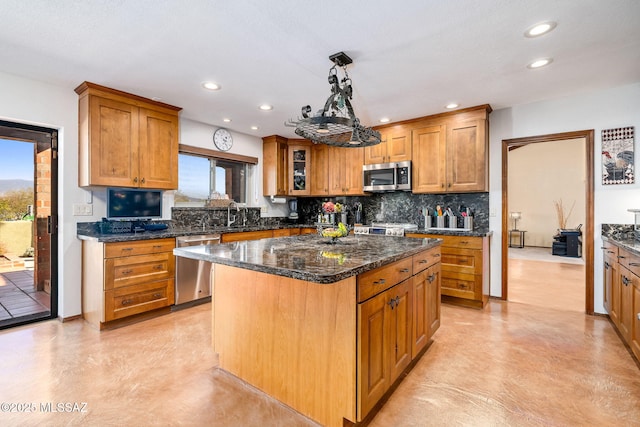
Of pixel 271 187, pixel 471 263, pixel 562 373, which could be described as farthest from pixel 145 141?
pixel 562 373

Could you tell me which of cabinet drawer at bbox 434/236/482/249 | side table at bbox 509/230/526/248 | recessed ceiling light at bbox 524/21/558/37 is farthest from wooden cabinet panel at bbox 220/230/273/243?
side table at bbox 509/230/526/248

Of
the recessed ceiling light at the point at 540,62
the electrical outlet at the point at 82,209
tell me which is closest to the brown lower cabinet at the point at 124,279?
the electrical outlet at the point at 82,209

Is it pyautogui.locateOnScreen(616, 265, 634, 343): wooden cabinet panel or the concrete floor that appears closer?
the concrete floor

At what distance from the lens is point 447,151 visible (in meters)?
4.00

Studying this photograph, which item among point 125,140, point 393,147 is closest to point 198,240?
point 125,140

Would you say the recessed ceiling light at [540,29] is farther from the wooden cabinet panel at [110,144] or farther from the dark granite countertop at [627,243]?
the wooden cabinet panel at [110,144]

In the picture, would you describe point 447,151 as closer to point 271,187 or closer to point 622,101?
point 622,101

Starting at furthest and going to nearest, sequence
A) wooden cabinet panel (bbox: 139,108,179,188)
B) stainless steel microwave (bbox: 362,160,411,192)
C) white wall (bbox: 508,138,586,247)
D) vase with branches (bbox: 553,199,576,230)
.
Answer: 1. vase with branches (bbox: 553,199,576,230)
2. white wall (bbox: 508,138,586,247)
3. stainless steel microwave (bbox: 362,160,411,192)
4. wooden cabinet panel (bbox: 139,108,179,188)

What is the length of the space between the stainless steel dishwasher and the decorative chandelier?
2.10 m

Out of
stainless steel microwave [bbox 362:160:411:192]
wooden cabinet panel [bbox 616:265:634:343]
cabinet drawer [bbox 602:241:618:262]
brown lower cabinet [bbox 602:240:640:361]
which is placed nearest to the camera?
brown lower cabinet [bbox 602:240:640:361]

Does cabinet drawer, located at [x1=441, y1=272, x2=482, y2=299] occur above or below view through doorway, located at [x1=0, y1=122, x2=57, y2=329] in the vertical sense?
below

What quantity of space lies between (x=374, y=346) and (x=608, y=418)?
1.38 m

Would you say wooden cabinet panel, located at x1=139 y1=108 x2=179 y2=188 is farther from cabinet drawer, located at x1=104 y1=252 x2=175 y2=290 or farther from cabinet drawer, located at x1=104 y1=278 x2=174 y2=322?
cabinet drawer, located at x1=104 y1=278 x2=174 y2=322

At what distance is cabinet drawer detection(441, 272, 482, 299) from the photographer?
3555mm
